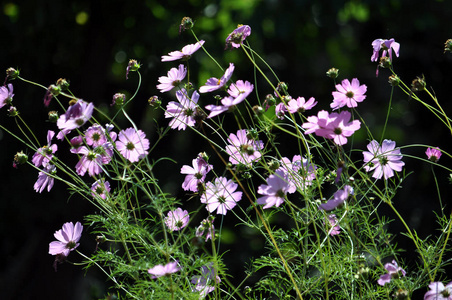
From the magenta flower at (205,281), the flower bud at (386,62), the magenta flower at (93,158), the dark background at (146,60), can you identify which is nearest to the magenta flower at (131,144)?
the magenta flower at (93,158)

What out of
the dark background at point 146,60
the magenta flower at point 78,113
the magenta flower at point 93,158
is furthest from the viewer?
the dark background at point 146,60

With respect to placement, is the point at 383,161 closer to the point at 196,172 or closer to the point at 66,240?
the point at 196,172

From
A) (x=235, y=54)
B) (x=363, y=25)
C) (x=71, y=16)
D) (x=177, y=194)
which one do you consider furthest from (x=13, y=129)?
(x=363, y=25)

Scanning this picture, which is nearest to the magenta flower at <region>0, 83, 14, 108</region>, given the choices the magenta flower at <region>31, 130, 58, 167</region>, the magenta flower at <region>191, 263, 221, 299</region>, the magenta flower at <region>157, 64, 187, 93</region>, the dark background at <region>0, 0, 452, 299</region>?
the magenta flower at <region>31, 130, 58, 167</region>

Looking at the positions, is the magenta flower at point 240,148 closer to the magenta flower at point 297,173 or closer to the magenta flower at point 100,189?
the magenta flower at point 297,173

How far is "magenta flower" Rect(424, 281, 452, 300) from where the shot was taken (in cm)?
53

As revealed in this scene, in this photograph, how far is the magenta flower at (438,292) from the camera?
53 centimetres

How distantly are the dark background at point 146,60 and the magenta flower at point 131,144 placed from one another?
5.47 feet

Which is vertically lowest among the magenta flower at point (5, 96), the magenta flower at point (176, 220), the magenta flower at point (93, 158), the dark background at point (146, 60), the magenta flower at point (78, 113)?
the dark background at point (146, 60)

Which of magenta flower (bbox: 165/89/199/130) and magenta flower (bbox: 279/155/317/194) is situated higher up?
magenta flower (bbox: 165/89/199/130)

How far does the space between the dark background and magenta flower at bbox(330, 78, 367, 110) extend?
5.31ft

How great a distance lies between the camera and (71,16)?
2.78m

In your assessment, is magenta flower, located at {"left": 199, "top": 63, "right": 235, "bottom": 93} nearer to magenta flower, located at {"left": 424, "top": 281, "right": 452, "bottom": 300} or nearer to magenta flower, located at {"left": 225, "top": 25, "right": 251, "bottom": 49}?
magenta flower, located at {"left": 225, "top": 25, "right": 251, "bottom": 49}

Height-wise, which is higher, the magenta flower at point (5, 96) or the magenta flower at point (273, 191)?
the magenta flower at point (5, 96)
